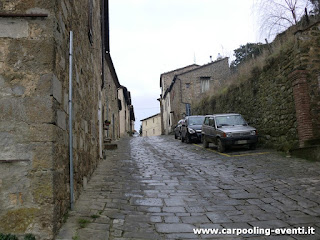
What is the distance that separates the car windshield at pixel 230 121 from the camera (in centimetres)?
1102

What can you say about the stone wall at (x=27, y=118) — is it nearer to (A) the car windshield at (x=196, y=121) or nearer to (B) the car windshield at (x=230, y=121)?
(B) the car windshield at (x=230, y=121)

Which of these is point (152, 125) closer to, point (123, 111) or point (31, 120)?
point (123, 111)

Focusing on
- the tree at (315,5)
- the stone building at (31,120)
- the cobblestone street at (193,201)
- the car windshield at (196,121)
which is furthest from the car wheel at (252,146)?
the stone building at (31,120)

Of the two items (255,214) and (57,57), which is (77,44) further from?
(255,214)

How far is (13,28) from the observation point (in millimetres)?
3199

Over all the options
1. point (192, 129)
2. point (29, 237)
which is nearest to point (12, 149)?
point (29, 237)

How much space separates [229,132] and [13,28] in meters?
8.37

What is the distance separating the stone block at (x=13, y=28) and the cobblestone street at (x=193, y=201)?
2.42 m

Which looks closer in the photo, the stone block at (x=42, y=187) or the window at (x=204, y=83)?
the stone block at (x=42, y=187)

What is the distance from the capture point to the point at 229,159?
904 centimetres

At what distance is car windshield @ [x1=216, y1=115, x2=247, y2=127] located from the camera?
434 inches

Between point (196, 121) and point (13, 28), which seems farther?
point (196, 121)

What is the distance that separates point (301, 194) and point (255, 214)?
147 centimetres

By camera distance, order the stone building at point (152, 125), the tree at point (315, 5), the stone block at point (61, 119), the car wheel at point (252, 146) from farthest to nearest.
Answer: the stone building at point (152, 125) < the tree at point (315, 5) < the car wheel at point (252, 146) < the stone block at point (61, 119)
